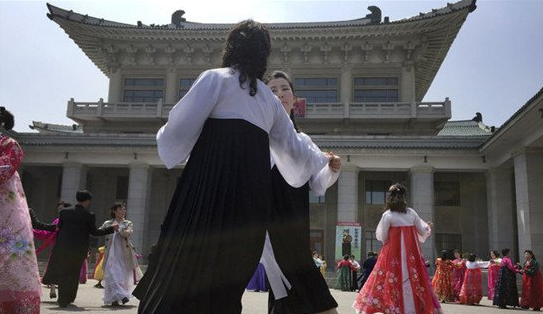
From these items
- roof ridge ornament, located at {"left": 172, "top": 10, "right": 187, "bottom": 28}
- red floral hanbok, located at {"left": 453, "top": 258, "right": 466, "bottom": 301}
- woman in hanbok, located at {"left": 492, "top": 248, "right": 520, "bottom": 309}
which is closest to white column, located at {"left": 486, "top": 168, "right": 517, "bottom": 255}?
red floral hanbok, located at {"left": 453, "top": 258, "right": 466, "bottom": 301}

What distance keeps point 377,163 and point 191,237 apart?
20699 mm

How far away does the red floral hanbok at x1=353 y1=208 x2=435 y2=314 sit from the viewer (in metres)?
6.61

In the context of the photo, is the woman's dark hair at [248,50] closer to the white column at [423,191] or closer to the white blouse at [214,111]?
the white blouse at [214,111]

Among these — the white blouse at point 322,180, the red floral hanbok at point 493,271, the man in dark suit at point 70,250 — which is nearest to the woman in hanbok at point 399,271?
the white blouse at point 322,180

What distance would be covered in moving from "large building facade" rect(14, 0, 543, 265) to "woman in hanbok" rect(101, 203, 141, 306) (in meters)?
14.1

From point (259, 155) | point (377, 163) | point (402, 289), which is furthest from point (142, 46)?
point (259, 155)

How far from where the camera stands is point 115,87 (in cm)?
2970

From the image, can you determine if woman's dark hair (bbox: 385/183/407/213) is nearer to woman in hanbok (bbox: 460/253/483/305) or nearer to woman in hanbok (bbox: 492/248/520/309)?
woman in hanbok (bbox: 492/248/520/309)

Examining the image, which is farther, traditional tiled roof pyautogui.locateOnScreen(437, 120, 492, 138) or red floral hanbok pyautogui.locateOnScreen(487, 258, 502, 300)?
traditional tiled roof pyautogui.locateOnScreen(437, 120, 492, 138)

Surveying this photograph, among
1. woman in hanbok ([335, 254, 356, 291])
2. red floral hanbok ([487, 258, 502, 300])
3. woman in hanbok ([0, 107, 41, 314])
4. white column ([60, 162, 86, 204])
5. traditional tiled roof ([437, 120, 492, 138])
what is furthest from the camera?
traditional tiled roof ([437, 120, 492, 138])

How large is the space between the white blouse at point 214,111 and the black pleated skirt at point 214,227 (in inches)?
2.6

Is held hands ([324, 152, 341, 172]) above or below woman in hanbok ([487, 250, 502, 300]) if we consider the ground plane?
above

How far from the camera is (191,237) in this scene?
101 inches

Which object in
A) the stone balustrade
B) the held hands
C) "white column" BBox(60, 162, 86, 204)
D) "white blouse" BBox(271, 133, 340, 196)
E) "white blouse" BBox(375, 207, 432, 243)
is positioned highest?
the stone balustrade
